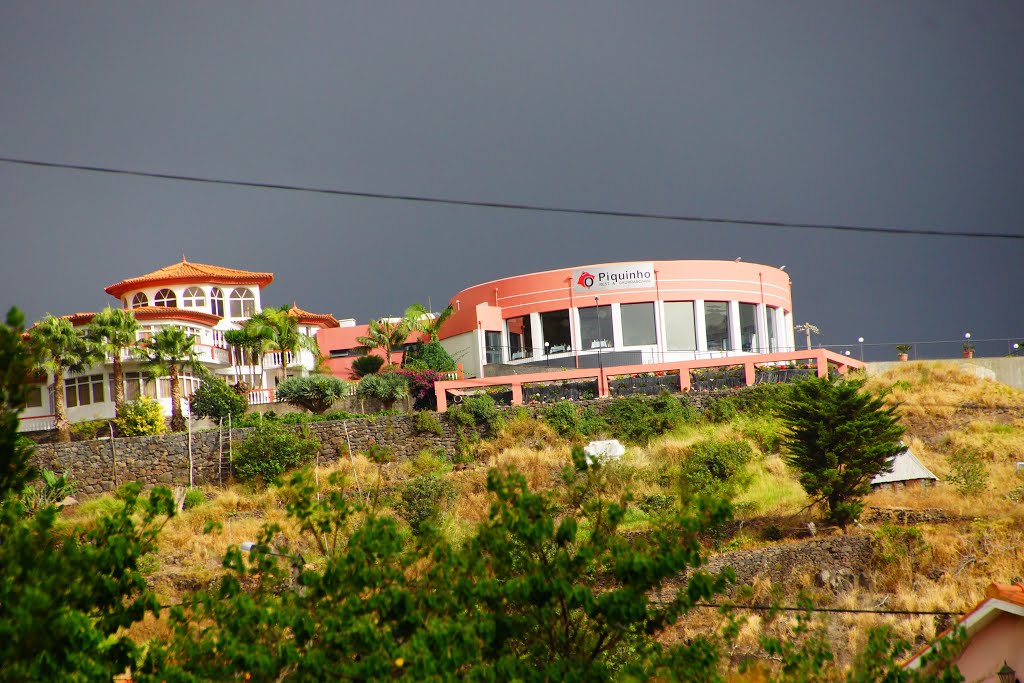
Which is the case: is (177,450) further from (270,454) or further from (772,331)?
(772,331)

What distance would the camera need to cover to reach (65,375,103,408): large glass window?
4369cm

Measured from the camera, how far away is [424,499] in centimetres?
3238

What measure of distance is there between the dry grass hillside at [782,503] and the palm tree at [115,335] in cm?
832

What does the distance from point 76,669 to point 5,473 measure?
12.1 ft

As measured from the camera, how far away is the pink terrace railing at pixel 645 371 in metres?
39.4

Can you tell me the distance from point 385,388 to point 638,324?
11.5m

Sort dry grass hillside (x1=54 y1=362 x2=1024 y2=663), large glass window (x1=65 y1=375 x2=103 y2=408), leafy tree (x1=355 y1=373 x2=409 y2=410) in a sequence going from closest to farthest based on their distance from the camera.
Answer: dry grass hillside (x1=54 y1=362 x2=1024 y2=663)
leafy tree (x1=355 y1=373 x2=409 y2=410)
large glass window (x1=65 y1=375 x2=103 y2=408)

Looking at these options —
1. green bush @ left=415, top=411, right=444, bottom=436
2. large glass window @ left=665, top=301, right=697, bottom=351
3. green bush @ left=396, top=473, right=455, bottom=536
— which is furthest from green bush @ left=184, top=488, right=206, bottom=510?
large glass window @ left=665, top=301, right=697, bottom=351

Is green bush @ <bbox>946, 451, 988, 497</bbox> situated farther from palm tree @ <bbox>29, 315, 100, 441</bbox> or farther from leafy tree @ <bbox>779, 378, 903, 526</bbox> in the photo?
palm tree @ <bbox>29, 315, 100, 441</bbox>

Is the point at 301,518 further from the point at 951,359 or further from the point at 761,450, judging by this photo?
the point at 951,359

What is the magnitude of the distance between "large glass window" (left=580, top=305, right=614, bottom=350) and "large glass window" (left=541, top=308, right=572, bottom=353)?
711 millimetres

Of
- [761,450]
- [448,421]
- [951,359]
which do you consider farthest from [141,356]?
[951,359]

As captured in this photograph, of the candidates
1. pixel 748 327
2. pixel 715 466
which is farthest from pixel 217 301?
pixel 715 466

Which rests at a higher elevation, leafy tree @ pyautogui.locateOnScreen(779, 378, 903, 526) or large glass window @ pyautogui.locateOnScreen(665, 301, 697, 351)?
large glass window @ pyautogui.locateOnScreen(665, 301, 697, 351)
